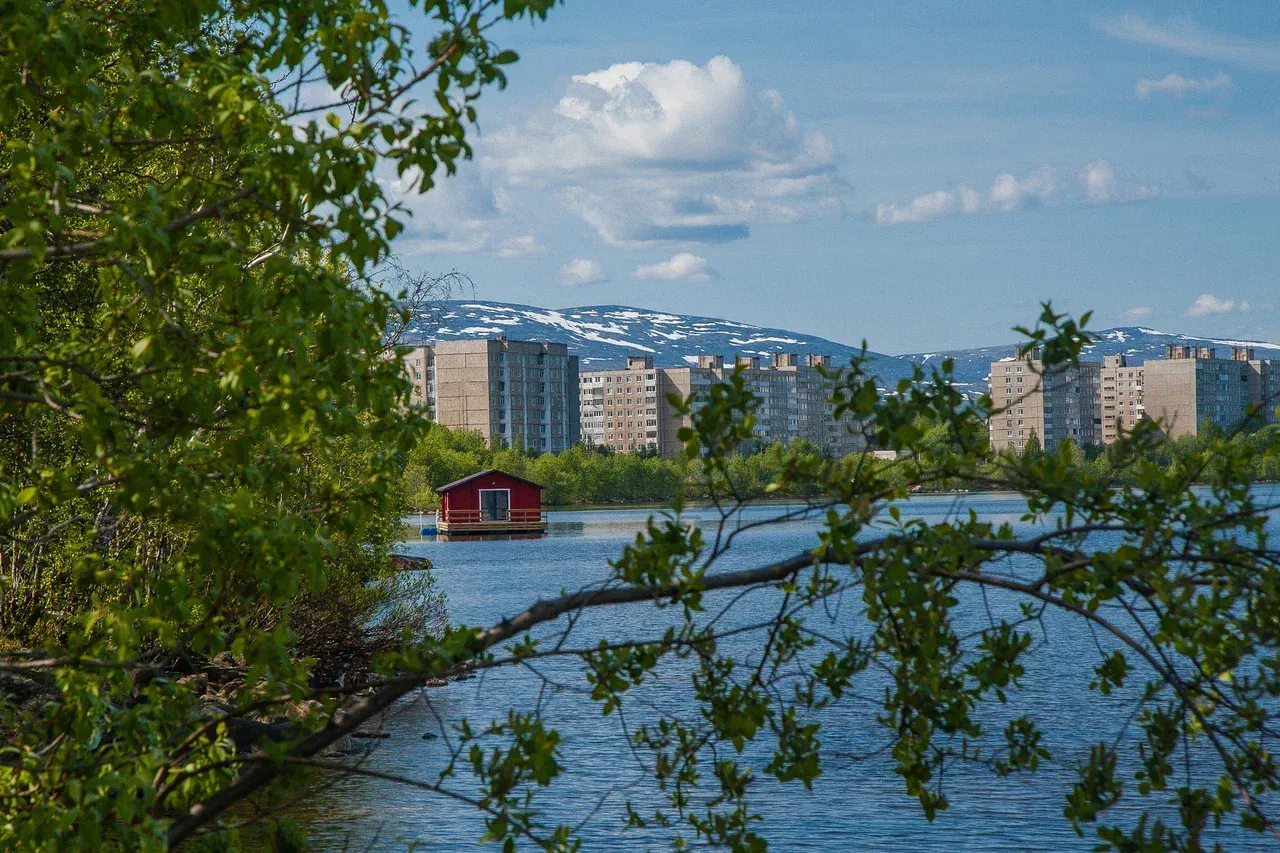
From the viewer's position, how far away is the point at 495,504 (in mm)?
85125

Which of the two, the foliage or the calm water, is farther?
the calm water

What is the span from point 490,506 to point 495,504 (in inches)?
13.9

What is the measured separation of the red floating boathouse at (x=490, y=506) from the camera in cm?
8350

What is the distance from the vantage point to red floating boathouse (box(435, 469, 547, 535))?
83500mm

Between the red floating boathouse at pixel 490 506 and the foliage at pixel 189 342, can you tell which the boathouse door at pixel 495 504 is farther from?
the foliage at pixel 189 342

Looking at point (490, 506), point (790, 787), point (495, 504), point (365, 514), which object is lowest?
point (790, 787)

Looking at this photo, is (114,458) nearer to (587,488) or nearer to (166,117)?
(166,117)

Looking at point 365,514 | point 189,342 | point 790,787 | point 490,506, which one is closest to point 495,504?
point 490,506

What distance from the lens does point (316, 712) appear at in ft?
17.2

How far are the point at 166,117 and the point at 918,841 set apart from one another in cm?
1334

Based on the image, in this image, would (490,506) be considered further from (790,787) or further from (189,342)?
(189,342)

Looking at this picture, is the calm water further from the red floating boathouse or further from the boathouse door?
the boathouse door

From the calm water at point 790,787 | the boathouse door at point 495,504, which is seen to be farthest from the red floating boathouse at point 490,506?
the calm water at point 790,787

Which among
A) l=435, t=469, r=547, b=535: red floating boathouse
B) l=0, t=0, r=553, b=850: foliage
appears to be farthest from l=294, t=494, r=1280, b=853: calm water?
l=435, t=469, r=547, b=535: red floating boathouse
